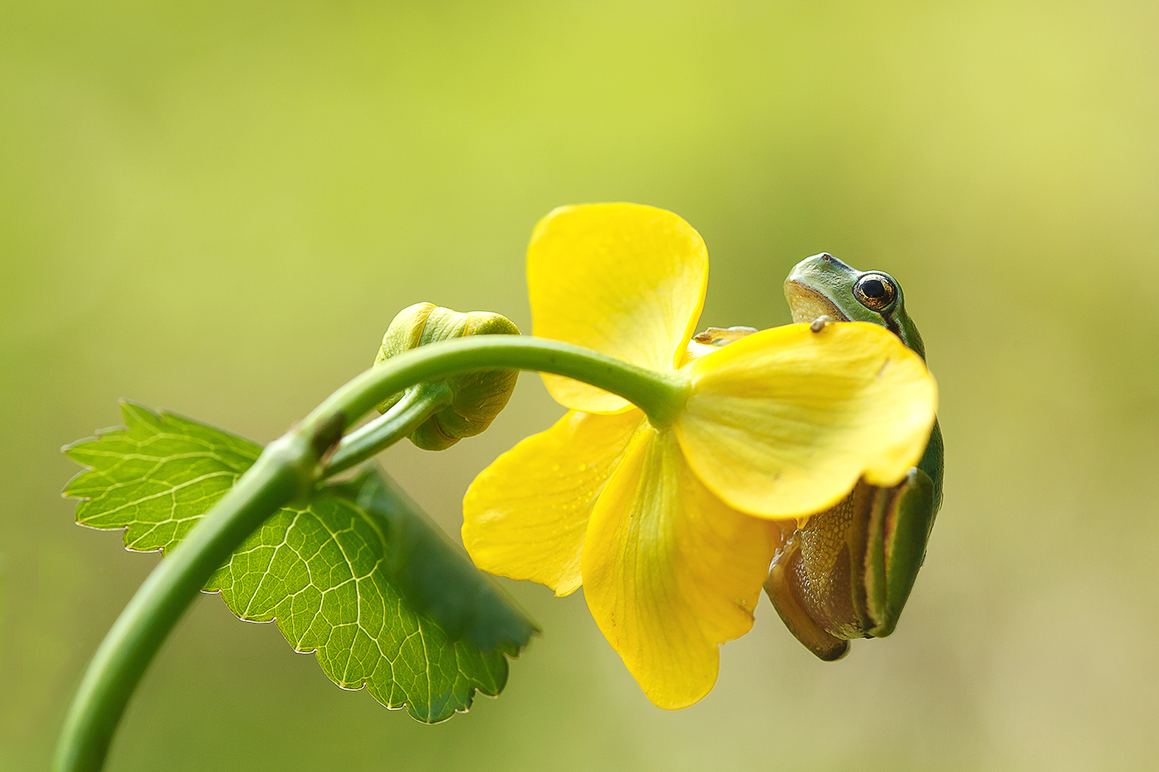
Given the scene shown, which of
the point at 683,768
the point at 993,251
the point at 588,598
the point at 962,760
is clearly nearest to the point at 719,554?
the point at 588,598

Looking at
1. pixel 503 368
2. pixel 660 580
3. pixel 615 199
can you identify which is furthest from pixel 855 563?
pixel 615 199

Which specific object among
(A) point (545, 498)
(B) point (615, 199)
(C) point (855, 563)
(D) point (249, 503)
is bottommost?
(B) point (615, 199)

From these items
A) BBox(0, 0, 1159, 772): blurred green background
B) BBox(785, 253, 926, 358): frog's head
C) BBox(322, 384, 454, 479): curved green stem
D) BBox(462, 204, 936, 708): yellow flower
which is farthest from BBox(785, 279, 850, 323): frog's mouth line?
BBox(0, 0, 1159, 772): blurred green background

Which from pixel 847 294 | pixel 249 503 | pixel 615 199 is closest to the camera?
pixel 249 503

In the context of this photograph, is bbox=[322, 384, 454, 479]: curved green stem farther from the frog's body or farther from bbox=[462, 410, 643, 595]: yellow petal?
the frog's body

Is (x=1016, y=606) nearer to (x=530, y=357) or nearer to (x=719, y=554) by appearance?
(x=719, y=554)

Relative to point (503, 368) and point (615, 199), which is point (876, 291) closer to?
point (503, 368)
